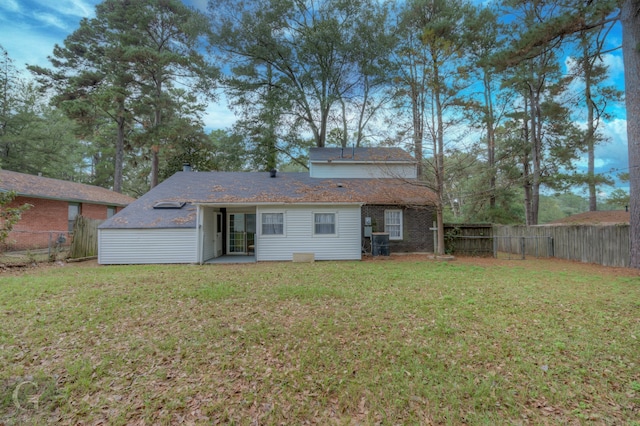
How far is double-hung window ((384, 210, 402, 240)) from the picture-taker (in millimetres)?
13391

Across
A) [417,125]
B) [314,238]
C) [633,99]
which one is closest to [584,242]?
[633,99]

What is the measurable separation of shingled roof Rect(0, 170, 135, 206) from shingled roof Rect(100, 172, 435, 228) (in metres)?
5.55

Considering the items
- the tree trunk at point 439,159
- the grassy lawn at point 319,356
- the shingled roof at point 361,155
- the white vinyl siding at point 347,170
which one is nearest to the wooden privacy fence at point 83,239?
the grassy lawn at point 319,356

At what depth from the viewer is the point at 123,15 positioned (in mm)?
19297

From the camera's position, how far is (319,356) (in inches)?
142

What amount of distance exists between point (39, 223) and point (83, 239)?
205 inches

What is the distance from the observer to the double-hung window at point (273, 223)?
462 inches

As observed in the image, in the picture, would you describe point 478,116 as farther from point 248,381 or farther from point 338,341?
point 248,381

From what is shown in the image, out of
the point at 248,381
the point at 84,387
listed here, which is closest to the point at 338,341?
the point at 248,381

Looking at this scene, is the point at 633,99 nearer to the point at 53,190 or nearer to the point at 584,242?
the point at 584,242

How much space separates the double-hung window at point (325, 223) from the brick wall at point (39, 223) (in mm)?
11776

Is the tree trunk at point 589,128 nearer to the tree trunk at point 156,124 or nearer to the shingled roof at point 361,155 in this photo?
the shingled roof at point 361,155

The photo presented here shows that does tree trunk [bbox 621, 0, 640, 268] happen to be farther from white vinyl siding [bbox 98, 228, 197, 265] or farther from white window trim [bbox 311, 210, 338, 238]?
white vinyl siding [bbox 98, 228, 197, 265]

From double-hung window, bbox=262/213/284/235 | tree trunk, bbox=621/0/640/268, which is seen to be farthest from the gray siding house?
tree trunk, bbox=621/0/640/268
